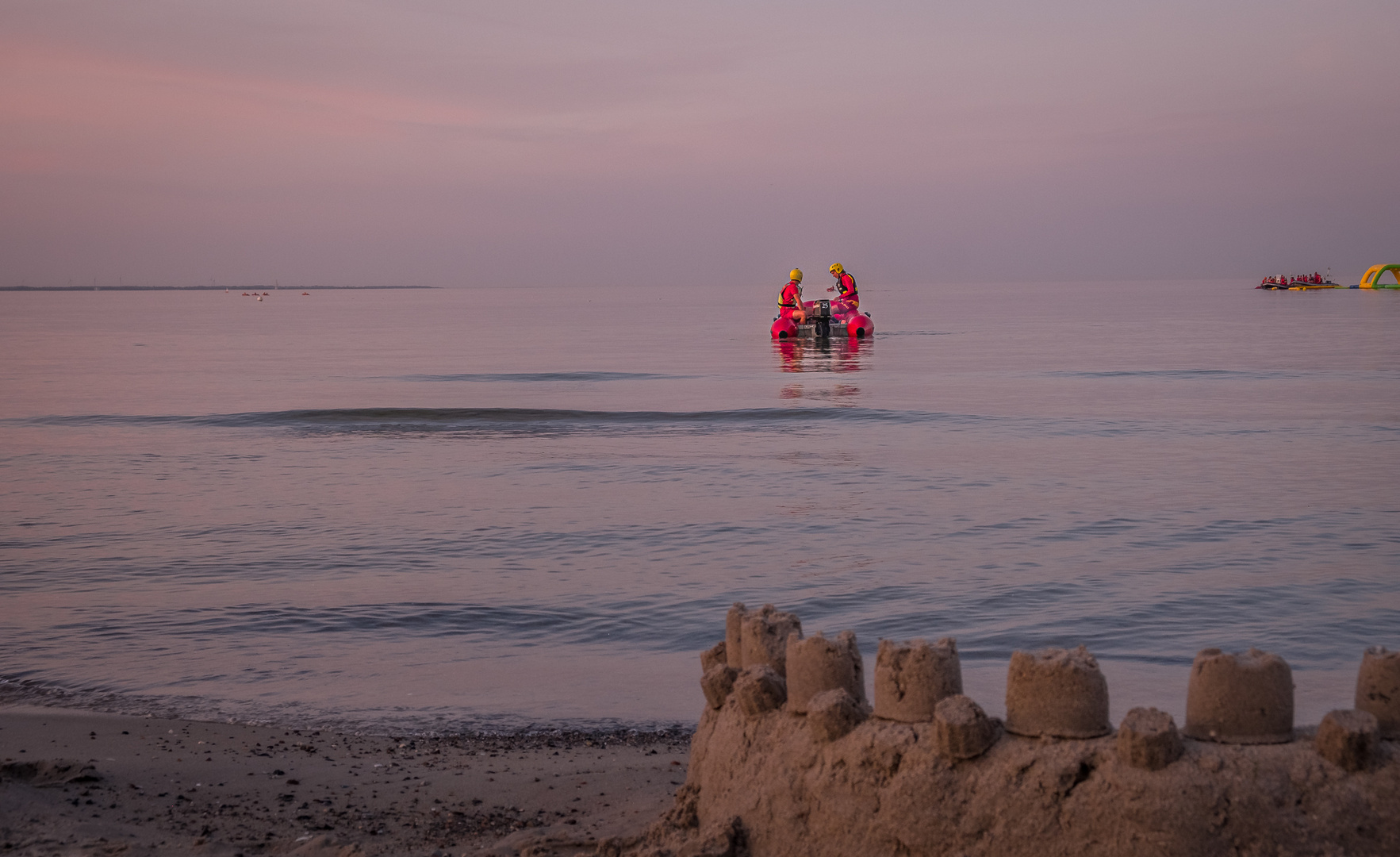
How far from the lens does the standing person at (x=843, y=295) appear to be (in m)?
42.9

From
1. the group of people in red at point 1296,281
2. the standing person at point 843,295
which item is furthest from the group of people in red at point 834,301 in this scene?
the group of people in red at point 1296,281

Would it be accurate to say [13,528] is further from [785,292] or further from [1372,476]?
[785,292]

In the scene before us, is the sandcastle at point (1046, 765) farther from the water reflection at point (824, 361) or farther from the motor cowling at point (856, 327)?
the motor cowling at point (856, 327)

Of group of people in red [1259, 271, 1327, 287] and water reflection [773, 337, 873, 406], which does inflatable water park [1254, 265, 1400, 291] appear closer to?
group of people in red [1259, 271, 1327, 287]

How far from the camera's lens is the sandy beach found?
4.32 metres

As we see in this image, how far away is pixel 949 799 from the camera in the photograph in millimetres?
3381

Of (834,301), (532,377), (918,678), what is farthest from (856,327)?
(918,678)

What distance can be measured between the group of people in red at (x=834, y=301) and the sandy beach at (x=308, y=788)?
37371 millimetres

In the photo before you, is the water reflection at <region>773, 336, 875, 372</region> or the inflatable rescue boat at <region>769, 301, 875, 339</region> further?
the inflatable rescue boat at <region>769, 301, 875, 339</region>

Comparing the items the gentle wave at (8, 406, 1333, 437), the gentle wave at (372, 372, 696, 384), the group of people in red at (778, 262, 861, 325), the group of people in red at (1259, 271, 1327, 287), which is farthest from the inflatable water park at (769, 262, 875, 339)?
the group of people in red at (1259, 271, 1327, 287)

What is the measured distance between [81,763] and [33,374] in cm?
3279

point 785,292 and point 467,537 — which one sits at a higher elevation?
point 785,292

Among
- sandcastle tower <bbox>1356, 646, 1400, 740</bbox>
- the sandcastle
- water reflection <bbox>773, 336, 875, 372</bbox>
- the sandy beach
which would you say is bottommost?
the sandy beach

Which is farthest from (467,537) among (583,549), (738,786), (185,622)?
(738,786)
